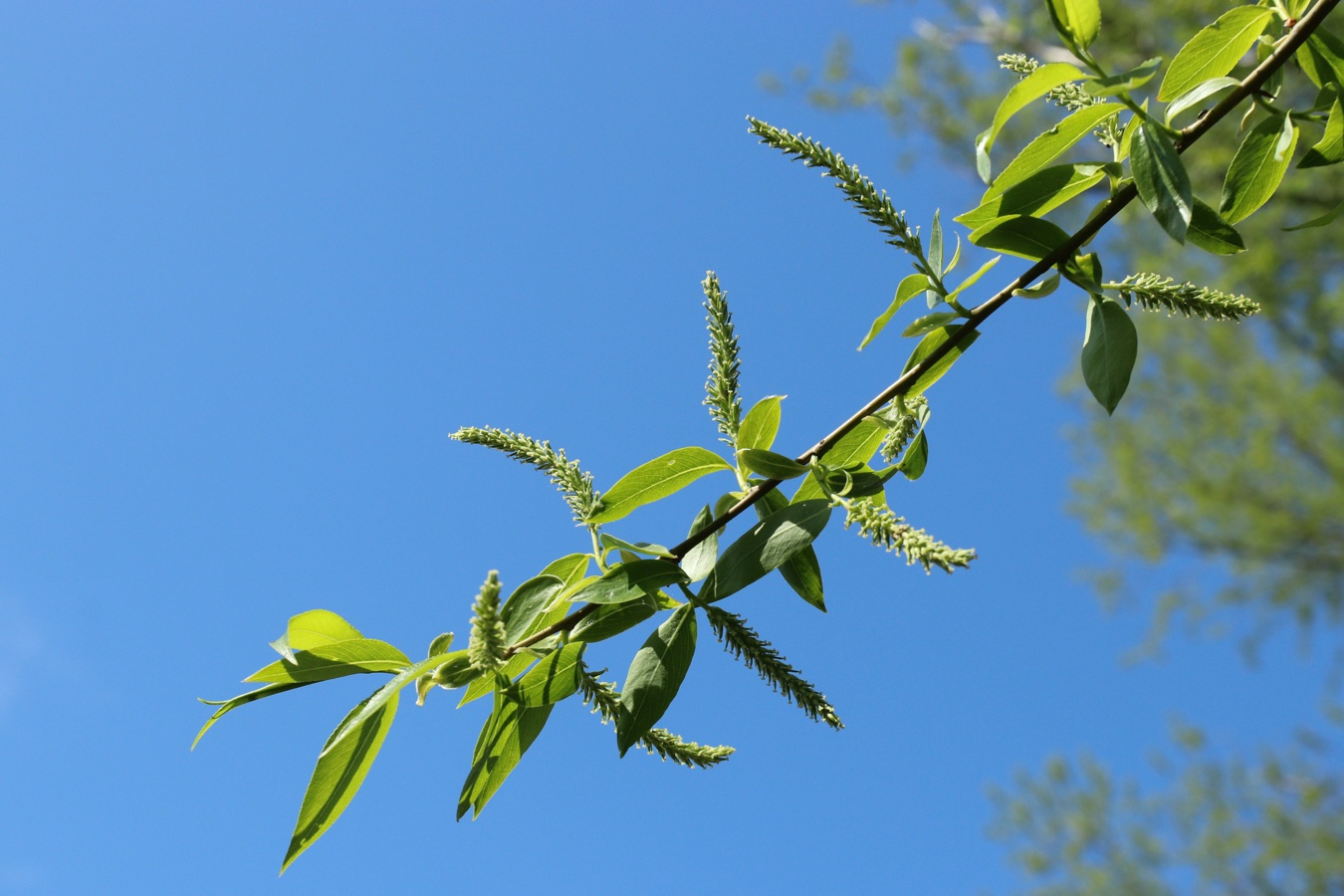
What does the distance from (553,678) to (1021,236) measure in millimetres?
663

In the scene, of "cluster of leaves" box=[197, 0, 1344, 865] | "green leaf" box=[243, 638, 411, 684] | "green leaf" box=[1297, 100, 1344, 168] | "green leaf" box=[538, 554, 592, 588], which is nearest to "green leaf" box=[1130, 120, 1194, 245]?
"cluster of leaves" box=[197, 0, 1344, 865]

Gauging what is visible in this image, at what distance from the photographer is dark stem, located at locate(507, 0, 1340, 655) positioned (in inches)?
39.1

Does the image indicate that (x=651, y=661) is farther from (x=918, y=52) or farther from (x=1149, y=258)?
(x=918, y=52)

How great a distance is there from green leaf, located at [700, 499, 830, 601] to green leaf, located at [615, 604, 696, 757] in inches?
1.7

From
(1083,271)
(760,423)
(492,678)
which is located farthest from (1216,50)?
(492,678)

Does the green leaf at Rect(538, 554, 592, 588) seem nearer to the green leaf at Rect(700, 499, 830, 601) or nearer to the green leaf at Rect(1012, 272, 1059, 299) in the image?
the green leaf at Rect(700, 499, 830, 601)

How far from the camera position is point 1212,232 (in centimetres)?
105

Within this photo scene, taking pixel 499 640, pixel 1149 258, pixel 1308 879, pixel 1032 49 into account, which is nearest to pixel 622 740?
pixel 499 640

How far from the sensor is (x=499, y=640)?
79cm

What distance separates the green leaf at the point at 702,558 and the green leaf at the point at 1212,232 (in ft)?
1.98

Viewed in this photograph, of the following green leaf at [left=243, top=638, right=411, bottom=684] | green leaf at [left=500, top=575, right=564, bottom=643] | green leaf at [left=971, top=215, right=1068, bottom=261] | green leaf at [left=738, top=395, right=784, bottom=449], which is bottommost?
green leaf at [left=500, top=575, right=564, bottom=643]

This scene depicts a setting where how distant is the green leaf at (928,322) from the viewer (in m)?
1.01

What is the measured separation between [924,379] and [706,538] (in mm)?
296

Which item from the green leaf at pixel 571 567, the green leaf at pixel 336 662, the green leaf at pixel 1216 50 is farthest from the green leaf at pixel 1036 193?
the green leaf at pixel 336 662
